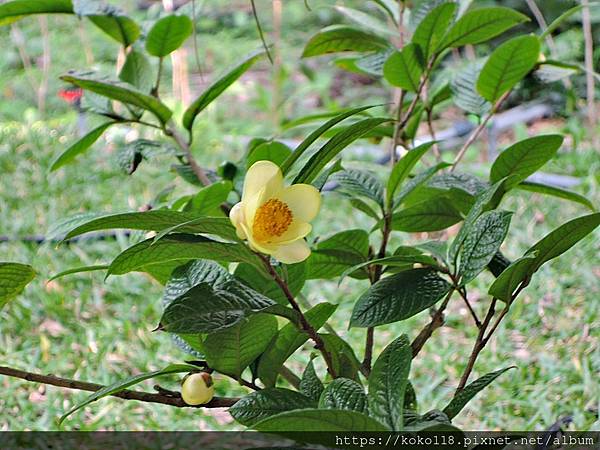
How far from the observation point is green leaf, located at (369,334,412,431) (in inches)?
18.5

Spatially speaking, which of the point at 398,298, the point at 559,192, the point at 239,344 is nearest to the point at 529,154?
the point at 559,192

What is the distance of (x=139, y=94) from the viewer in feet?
2.51

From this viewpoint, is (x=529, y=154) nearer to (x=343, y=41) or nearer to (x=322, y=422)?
(x=343, y=41)

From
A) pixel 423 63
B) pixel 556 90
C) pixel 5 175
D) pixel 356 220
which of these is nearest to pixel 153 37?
pixel 423 63

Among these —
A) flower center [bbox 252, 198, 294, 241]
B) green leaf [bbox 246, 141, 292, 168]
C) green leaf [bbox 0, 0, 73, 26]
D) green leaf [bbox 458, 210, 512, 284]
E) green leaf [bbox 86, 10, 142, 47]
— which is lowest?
green leaf [bbox 458, 210, 512, 284]

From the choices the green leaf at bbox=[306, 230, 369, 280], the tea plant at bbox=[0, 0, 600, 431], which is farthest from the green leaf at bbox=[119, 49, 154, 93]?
the green leaf at bbox=[306, 230, 369, 280]

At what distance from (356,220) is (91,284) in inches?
30.1

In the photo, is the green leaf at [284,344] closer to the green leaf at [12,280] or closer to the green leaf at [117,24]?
the green leaf at [12,280]

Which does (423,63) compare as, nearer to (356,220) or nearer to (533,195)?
(356,220)

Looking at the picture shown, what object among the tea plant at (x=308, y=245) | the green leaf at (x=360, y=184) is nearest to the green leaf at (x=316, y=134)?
the tea plant at (x=308, y=245)

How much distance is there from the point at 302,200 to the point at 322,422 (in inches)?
6.7

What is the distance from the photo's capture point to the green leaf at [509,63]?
0.83m

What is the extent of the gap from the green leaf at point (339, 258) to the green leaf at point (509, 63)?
231 millimetres

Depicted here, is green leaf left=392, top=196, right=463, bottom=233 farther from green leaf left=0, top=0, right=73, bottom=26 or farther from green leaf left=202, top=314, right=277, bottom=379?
green leaf left=0, top=0, right=73, bottom=26
